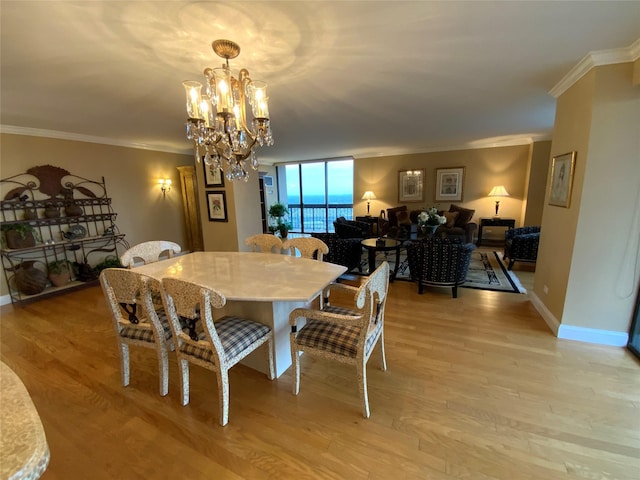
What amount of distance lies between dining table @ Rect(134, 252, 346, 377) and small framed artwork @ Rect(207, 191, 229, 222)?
2.02 metres

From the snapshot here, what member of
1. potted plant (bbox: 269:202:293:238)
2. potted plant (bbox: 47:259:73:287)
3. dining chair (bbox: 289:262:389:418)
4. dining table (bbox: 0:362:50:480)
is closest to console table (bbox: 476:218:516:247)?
potted plant (bbox: 269:202:293:238)

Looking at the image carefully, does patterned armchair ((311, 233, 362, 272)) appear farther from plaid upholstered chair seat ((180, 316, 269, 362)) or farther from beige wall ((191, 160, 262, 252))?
plaid upholstered chair seat ((180, 316, 269, 362))

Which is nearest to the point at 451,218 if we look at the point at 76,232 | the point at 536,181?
the point at 536,181

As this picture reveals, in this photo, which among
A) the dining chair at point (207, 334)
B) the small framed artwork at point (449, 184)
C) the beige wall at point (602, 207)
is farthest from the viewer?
the small framed artwork at point (449, 184)

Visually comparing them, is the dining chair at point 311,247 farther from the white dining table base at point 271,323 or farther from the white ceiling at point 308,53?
the white ceiling at point 308,53

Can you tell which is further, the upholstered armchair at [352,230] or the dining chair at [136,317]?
the upholstered armchair at [352,230]

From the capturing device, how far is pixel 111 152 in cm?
473

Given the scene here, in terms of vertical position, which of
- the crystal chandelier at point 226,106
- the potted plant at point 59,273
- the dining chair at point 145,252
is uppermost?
the crystal chandelier at point 226,106

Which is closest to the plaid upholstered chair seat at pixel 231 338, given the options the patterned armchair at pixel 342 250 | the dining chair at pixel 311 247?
the dining chair at pixel 311 247

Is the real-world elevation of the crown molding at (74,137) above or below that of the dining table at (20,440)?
above

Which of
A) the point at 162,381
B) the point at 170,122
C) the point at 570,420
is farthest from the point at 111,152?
the point at 570,420

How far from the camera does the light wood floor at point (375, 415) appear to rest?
1.44m

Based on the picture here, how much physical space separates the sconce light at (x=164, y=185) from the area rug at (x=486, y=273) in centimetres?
433

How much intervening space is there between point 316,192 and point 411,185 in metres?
3.28
